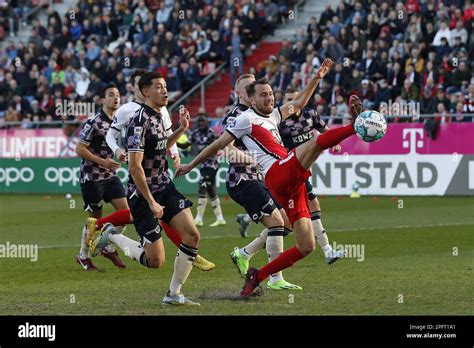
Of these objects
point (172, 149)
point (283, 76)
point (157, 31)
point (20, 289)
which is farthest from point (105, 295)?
point (157, 31)

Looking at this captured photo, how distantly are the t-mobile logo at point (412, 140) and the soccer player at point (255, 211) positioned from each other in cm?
1445

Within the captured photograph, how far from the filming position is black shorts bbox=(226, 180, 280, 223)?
13055mm

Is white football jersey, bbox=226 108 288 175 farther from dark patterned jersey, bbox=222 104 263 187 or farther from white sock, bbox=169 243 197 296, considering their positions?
white sock, bbox=169 243 197 296

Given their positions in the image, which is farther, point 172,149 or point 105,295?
point 172,149

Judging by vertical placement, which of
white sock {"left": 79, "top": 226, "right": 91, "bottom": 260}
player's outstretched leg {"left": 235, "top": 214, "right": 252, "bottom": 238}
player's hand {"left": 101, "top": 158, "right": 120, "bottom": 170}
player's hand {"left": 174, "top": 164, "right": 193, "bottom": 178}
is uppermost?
player's hand {"left": 174, "top": 164, "right": 193, "bottom": 178}

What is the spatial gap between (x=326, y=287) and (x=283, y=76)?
66.0 ft

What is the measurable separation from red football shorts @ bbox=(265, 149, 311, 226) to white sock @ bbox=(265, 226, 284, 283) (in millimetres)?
864

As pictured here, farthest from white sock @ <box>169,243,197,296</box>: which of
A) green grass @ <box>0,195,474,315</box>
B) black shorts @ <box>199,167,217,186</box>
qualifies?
black shorts @ <box>199,167,217,186</box>

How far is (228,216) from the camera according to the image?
81.0 feet

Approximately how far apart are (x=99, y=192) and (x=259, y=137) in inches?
153

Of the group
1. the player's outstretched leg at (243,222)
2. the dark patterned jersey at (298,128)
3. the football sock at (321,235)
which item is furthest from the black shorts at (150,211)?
the player's outstretched leg at (243,222)

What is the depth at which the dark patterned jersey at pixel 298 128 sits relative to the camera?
15.5 m

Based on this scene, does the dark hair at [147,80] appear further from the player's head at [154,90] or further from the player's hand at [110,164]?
the player's hand at [110,164]
